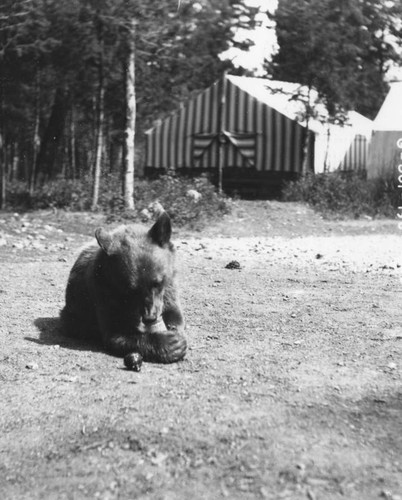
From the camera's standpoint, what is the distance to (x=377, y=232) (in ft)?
50.8

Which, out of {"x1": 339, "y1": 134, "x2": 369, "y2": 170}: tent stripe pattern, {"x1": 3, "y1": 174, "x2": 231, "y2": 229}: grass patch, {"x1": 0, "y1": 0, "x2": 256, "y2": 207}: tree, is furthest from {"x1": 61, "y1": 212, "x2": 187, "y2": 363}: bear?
{"x1": 339, "y1": 134, "x2": 369, "y2": 170}: tent stripe pattern

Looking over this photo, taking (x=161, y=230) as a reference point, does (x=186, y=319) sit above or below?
below

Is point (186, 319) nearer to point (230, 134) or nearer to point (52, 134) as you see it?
point (52, 134)

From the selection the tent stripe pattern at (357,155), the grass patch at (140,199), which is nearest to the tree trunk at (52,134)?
the grass patch at (140,199)

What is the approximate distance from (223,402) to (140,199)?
553 inches

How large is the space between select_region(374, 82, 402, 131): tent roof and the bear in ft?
65.3

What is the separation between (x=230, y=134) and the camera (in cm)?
2489

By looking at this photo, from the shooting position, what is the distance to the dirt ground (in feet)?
9.30

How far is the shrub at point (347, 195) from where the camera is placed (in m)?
18.9

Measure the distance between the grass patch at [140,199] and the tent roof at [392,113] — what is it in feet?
25.1

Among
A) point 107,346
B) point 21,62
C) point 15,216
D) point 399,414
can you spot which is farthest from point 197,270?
point 21,62

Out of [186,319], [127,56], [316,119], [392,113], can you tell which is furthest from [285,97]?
[186,319]

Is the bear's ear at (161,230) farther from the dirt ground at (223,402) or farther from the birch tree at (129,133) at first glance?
the birch tree at (129,133)

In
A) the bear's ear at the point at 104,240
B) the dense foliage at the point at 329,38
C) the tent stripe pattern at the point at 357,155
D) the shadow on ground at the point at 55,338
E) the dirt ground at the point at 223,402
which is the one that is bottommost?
the shadow on ground at the point at 55,338
